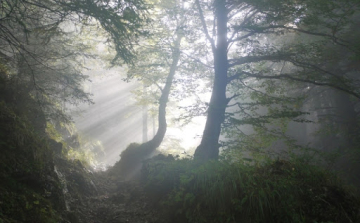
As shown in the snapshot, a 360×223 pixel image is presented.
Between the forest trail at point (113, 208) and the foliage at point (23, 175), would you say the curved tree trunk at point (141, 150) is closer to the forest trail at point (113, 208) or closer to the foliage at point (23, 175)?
the forest trail at point (113, 208)

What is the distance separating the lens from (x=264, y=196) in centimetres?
436

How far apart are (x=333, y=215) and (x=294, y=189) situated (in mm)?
770

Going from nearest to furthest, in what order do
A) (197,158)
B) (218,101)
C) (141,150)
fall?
(197,158)
(218,101)
(141,150)

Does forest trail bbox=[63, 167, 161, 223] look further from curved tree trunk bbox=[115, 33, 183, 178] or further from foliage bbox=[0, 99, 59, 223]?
curved tree trunk bbox=[115, 33, 183, 178]

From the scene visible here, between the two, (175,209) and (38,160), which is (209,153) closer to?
(175,209)

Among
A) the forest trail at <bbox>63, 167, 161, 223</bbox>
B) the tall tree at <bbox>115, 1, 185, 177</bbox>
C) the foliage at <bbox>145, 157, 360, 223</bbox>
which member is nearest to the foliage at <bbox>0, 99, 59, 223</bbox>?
the forest trail at <bbox>63, 167, 161, 223</bbox>

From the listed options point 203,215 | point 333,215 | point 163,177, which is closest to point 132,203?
point 163,177

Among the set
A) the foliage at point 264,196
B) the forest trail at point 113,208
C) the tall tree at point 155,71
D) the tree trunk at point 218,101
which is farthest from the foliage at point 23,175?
the tall tree at point 155,71

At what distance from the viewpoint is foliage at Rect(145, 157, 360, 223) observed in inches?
165

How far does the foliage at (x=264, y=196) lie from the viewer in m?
4.18

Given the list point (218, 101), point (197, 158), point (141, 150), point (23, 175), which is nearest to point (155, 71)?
point (141, 150)

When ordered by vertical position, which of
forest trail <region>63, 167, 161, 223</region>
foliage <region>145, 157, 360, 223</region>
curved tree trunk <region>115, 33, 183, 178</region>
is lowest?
forest trail <region>63, 167, 161, 223</region>

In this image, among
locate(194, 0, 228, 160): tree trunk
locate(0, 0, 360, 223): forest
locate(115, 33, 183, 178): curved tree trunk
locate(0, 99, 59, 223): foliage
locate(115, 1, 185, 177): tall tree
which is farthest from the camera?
locate(115, 33, 183, 178): curved tree trunk

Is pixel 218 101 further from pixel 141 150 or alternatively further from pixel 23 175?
pixel 141 150
